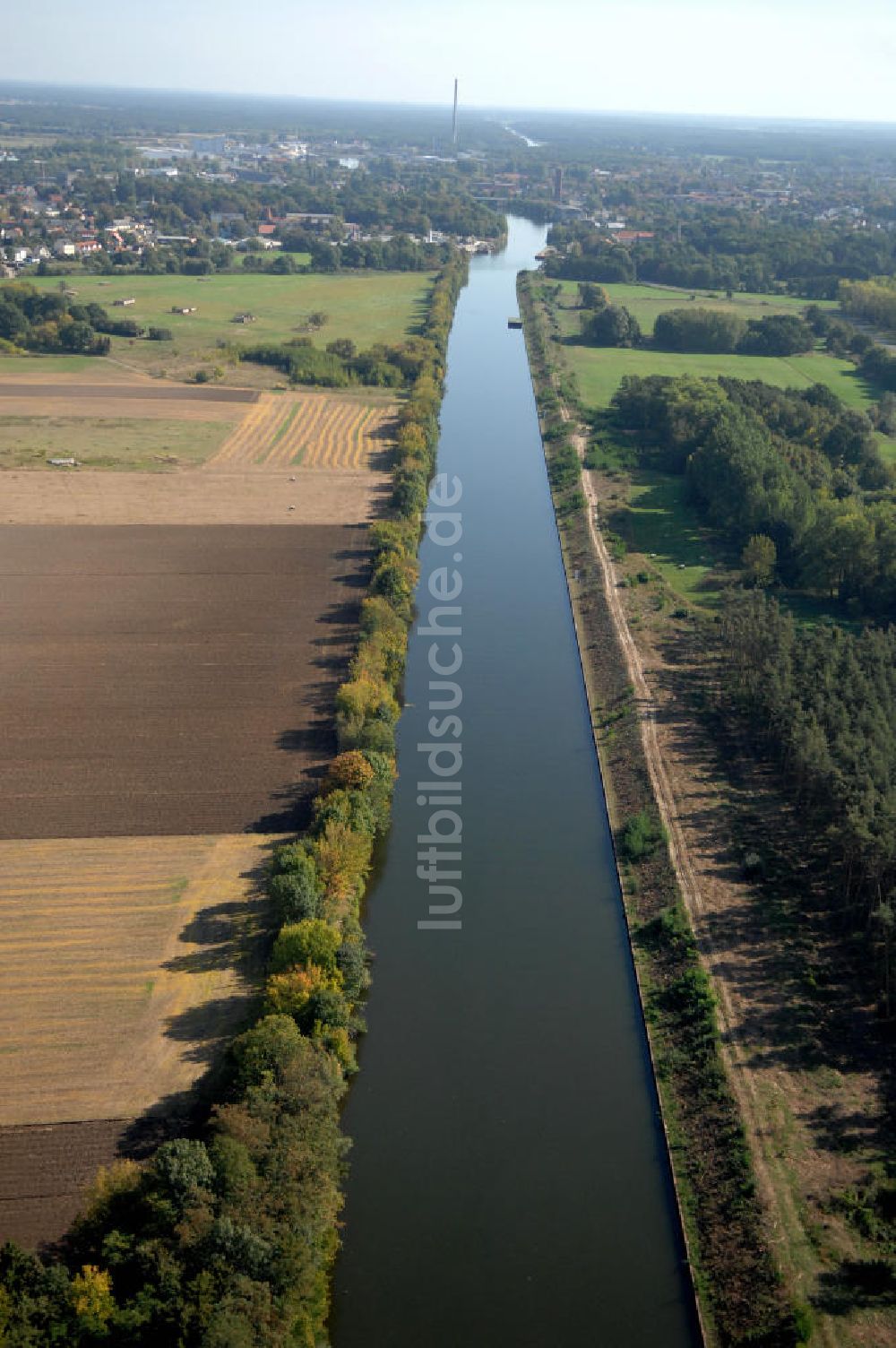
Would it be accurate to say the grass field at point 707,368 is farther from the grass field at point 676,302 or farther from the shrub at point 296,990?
the shrub at point 296,990

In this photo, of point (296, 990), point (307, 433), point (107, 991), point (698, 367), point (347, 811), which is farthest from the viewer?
point (698, 367)

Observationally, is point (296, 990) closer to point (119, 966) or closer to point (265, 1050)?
point (265, 1050)

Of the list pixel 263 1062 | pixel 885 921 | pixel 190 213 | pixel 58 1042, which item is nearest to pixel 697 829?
pixel 885 921

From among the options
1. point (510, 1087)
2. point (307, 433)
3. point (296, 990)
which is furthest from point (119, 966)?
point (307, 433)

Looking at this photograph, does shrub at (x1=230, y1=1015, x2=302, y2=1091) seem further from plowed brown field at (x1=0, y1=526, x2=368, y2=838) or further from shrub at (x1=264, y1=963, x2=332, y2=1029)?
plowed brown field at (x1=0, y1=526, x2=368, y2=838)

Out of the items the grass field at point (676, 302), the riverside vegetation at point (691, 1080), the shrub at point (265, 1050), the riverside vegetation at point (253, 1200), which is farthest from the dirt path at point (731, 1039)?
the grass field at point (676, 302)

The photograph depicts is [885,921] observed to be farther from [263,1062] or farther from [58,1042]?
[58,1042]

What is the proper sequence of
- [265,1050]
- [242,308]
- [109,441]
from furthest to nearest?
1. [242,308]
2. [109,441]
3. [265,1050]

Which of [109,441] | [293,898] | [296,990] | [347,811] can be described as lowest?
[296,990]
